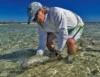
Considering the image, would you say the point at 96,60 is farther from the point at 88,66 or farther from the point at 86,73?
the point at 86,73

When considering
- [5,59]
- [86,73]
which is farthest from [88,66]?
[5,59]

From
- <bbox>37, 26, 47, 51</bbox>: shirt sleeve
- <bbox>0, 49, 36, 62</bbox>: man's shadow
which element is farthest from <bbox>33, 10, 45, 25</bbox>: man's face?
<bbox>0, 49, 36, 62</bbox>: man's shadow

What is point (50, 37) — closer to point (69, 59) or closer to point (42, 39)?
point (42, 39)

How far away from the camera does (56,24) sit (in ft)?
23.6

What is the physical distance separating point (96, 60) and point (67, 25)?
4.22ft

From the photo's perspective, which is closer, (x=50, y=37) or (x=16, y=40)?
(x=50, y=37)

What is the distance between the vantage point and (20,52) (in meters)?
9.77

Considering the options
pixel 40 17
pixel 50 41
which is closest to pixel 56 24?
pixel 40 17

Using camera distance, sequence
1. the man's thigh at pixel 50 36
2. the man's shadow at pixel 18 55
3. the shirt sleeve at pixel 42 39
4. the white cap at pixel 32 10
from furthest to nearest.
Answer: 1. the man's shadow at pixel 18 55
2. the man's thigh at pixel 50 36
3. the shirt sleeve at pixel 42 39
4. the white cap at pixel 32 10

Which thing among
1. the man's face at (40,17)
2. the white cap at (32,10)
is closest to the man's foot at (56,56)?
the man's face at (40,17)

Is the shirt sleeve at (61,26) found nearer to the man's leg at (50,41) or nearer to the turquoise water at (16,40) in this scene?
the man's leg at (50,41)

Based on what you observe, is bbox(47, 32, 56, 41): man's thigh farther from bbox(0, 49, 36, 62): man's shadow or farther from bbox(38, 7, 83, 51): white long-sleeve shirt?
bbox(0, 49, 36, 62): man's shadow

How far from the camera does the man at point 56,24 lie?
275 inches

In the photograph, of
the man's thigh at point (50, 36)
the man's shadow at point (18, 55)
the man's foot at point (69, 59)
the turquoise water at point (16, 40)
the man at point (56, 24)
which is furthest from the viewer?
the turquoise water at point (16, 40)
